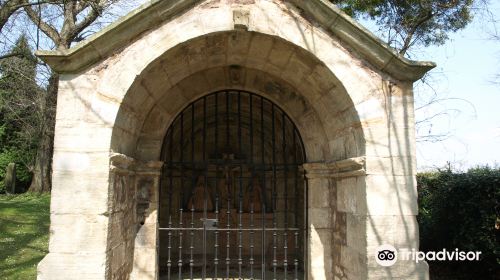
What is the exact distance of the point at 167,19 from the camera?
155 inches

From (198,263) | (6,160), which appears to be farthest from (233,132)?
(6,160)

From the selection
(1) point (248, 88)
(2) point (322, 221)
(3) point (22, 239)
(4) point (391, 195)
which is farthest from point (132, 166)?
(3) point (22, 239)

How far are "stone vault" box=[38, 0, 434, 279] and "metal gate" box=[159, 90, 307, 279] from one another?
1.22 m

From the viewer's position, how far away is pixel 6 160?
19.5 meters

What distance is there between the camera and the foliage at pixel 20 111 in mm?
12931

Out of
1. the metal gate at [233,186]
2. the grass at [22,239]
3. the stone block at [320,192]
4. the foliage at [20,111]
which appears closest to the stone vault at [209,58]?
the stone block at [320,192]

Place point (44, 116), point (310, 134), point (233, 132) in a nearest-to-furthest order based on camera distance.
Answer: point (310, 134)
point (233, 132)
point (44, 116)

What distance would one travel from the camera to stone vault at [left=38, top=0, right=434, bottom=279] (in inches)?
145

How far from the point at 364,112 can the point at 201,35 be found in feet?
5.77

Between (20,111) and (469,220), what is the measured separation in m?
16.7

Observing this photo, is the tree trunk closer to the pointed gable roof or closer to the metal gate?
the metal gate

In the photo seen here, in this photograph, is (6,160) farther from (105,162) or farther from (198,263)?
(105,162)

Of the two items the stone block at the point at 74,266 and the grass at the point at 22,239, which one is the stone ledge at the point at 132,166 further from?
the grass at the point at 22,239

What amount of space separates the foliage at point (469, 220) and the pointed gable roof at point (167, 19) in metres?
2.94
